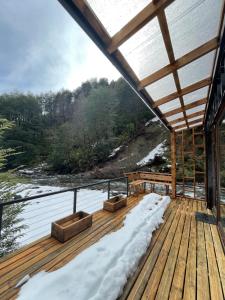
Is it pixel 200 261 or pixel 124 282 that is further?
pixel 200 261

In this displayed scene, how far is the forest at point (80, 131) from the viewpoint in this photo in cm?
1579

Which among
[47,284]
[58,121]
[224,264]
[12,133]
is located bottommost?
[224,264]

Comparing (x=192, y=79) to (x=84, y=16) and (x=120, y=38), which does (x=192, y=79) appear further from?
(x=84, y=16)

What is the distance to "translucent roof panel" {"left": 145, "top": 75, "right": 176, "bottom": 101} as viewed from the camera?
218 centimetres

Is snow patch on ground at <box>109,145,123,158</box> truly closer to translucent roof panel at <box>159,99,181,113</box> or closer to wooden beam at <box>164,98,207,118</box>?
wooden beam at <box>164,98,207,118</box>

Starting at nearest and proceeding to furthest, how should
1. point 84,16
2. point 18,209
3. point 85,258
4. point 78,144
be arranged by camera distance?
point 84,16, point 85,258, point 18,209, point 78,144

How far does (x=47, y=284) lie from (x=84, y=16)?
7.06ft

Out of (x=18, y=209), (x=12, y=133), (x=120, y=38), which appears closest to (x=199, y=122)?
(x=120, y=38)

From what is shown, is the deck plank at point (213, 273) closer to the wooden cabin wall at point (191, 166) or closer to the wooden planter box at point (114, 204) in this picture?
the wooden planter box at point (114, 204)

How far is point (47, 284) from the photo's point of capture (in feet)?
4.41

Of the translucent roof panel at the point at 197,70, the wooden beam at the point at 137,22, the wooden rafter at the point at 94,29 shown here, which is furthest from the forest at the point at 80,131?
the wooden beam at the point at 137,22

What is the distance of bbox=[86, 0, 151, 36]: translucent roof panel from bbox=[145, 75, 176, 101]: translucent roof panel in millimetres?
1091

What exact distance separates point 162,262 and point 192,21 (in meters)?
2.50

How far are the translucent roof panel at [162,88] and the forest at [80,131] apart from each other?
12.6 m
